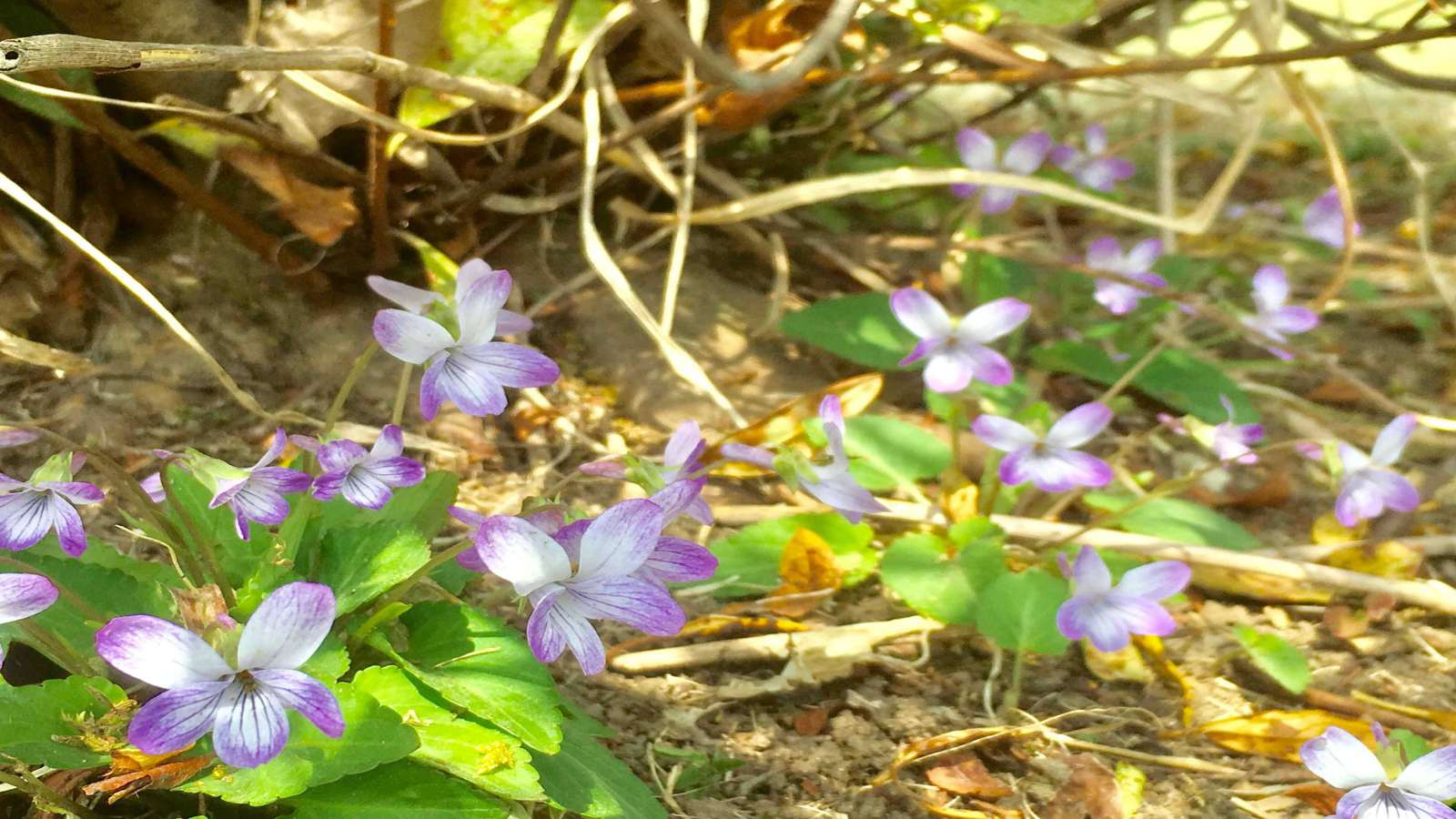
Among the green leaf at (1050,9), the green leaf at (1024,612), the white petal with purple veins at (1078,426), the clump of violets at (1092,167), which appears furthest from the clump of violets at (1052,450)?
the clump of violets at (1092,167)

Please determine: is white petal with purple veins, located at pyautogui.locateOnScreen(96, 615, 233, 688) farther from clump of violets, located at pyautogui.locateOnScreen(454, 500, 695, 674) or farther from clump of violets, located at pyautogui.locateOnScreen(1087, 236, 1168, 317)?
clump of violets, located at pyautogui.locateOnScreen(1087, 236, 1168, 317)

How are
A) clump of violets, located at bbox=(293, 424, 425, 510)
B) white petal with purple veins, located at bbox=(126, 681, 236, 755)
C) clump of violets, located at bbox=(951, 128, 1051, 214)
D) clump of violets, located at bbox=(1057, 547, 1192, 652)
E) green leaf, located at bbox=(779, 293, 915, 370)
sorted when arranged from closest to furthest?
white petal with purple veins, located at bbox=(126, 681, 236, 755) < clump of violets, located at bbox=(293, 424, 425, 510) < clump of violets, located at bbox=(1057, 547, 1192, 652) < green leaf, located at bbox=(779, 293, 915, 370) < clump of violets, located at bbox=(951, 128, 1051, 214)

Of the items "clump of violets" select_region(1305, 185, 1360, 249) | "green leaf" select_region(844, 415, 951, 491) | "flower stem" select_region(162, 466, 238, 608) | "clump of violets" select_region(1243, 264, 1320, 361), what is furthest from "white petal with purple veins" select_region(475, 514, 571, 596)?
"clump of violets" select_region(1305, 185, 1360, 249)

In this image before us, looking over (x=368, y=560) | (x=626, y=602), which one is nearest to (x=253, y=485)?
(x=368, y=560)

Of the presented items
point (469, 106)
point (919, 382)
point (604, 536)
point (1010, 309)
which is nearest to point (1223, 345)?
point (919, 382)

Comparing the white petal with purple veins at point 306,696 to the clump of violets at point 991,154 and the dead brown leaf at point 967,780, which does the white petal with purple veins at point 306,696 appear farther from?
the clump of violets at point 991,154

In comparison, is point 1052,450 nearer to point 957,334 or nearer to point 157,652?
point 957,334
